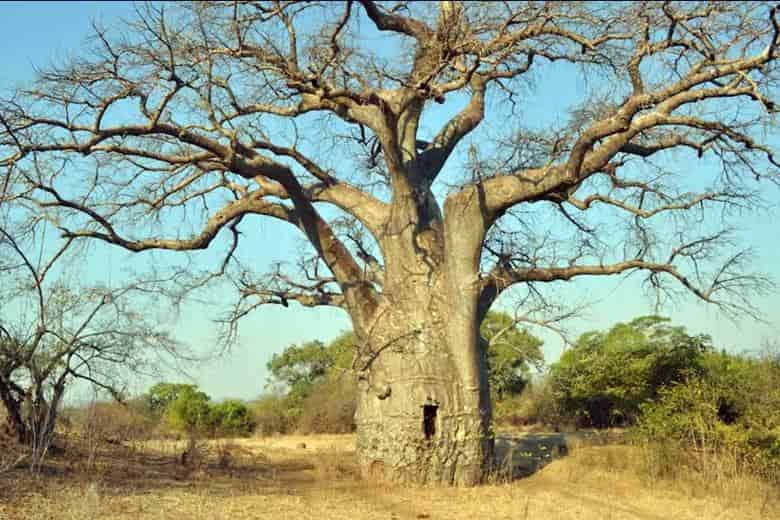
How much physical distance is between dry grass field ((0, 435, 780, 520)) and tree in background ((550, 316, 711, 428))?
1311mm

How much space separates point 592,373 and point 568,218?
2.59 m

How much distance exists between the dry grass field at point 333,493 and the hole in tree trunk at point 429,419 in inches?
20.1

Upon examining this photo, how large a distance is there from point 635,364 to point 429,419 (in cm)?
383

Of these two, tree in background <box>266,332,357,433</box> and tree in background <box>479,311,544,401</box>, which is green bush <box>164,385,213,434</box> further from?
tree in background <box>479,311,544,401</box>

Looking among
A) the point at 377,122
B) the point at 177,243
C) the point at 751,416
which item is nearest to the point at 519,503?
the point at 751,416

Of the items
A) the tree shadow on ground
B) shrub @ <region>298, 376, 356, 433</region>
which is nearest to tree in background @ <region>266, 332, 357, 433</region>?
shrub @ <region>298, 376, 356, 433</region>

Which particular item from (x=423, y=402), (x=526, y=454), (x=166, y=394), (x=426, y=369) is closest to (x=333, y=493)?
(x=423, y=402)

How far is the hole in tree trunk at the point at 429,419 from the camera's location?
286 inches

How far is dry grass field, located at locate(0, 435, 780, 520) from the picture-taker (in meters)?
5.57

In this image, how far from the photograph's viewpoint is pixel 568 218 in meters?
9.07

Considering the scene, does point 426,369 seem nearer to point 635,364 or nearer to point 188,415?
point 635,364

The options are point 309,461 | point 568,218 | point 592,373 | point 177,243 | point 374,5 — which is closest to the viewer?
point 374,5

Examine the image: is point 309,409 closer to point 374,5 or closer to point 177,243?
point 177,243

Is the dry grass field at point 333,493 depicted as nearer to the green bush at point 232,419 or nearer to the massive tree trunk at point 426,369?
the massive tree trunk at point 426,369
